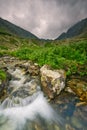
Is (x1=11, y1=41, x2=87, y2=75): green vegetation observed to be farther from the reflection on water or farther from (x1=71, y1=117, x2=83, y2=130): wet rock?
(x1=71, y1=117, x2=83, y2=130): wet rock

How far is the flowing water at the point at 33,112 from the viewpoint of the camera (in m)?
10.9

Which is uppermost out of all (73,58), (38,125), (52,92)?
(73,58)

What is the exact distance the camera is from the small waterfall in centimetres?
1089

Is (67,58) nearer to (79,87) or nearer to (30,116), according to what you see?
(79,87)

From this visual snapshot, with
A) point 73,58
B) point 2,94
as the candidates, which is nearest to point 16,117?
point 2,94

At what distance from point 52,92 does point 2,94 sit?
12.6ft

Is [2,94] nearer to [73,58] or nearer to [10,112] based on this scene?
[10,112]

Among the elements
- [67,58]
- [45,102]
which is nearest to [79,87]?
[45,102]

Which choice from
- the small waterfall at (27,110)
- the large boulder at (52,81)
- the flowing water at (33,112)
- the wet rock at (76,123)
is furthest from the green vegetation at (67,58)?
the wet rock at (76,123)

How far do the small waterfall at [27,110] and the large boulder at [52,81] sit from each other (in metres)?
0.65

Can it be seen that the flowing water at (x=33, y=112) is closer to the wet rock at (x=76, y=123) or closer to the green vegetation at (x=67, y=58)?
the wet rock at (x=76, y=123)

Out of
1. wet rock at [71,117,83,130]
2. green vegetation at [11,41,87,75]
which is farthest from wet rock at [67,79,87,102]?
wet rock at [71,117,83,130]

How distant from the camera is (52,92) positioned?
1375cm

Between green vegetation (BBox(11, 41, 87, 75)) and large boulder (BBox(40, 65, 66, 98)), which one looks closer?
large boulder (BBox(40, 65, 66, 98))
